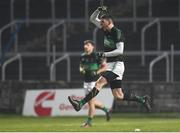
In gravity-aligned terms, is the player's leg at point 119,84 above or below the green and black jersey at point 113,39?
below

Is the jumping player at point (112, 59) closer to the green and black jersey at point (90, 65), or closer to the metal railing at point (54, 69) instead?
the green and black jersey at point (90, 65)

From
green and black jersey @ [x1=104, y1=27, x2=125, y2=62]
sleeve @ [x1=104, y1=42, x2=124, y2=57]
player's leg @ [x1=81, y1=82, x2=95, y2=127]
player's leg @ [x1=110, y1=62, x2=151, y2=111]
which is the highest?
green and black jersey @ [x1=104, y1=27, x2=125, y2=62]

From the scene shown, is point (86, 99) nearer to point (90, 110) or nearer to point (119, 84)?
point (119, 84)

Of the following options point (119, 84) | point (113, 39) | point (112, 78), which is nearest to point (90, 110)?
point (119, 84)

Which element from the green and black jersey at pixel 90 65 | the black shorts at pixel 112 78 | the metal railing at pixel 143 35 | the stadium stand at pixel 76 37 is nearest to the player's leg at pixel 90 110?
the green and black jersey at pixel 90 65

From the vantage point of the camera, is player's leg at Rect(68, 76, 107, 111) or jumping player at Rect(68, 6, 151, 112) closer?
player's leg at Rect(68, 76, 107, 111)

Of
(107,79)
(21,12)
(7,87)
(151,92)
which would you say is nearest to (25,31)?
(21,12)

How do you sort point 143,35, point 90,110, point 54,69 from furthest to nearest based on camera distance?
point 143,35 < point 54,69 < point 90,110

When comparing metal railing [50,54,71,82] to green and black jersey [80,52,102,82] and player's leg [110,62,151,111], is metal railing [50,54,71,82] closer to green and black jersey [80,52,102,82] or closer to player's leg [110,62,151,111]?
green and black jersey [80,52,102,82]

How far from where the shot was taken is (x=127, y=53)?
100 feet

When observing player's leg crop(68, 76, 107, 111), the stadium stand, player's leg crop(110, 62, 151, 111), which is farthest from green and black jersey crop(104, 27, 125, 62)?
the stadium stand

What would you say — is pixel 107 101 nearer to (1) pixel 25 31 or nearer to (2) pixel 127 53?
(2) pixel 127 53

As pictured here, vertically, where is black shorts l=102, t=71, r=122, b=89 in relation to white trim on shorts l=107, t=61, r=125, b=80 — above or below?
below

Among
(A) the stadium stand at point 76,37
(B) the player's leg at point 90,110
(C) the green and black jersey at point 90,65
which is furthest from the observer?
(A) the stadium stand at point 76,37
